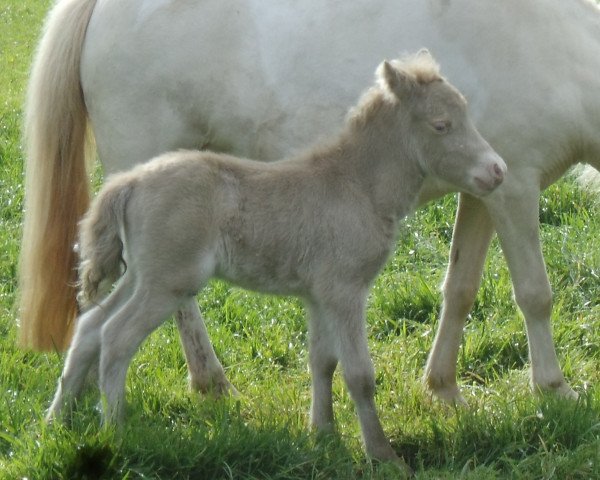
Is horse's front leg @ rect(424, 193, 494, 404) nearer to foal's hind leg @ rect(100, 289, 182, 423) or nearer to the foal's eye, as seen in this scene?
the foal's eye

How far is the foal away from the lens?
390 centimetres

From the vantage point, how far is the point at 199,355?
5.26 meters

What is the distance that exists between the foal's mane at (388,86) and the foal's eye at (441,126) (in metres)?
0.16

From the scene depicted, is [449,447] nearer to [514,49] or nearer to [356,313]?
[356,313]

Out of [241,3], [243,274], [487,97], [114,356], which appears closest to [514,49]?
[487,97]

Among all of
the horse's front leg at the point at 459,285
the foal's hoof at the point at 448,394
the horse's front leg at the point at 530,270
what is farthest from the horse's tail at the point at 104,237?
the horse's front leg at the point at 459,285

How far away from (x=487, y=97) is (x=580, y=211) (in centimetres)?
261

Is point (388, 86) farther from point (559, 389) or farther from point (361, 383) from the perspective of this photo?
point (559, 389)

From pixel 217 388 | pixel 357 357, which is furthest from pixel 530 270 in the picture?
pixel 217 388

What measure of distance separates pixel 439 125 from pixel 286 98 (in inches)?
44.5

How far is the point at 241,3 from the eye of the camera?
5.24m

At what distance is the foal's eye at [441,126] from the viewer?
4.12 m

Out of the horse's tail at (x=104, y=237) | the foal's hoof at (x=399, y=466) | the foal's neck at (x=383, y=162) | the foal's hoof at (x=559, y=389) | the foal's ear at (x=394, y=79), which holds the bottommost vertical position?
the foal's hoof at (x=559, y=389)

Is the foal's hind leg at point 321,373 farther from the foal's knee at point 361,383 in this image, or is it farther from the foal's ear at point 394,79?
the foal's ear at point 394,79
